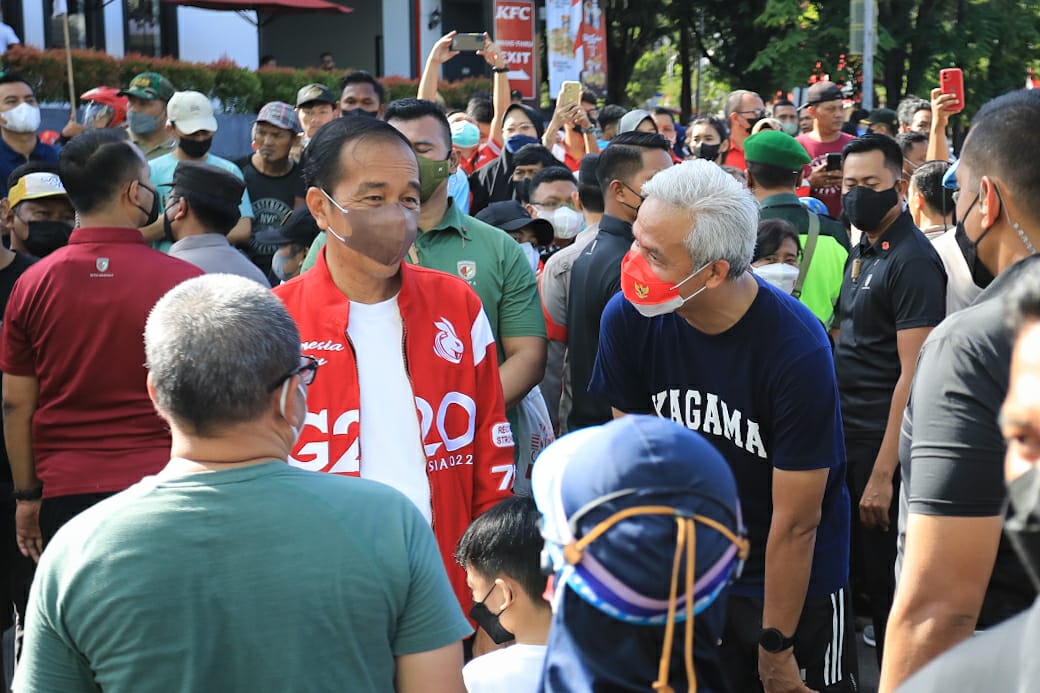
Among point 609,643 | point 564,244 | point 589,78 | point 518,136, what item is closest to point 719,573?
point 609,643

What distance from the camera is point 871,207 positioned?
5555 mm

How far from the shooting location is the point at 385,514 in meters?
2.36

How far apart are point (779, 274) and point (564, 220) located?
6.70ft

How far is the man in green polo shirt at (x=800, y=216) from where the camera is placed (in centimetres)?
610

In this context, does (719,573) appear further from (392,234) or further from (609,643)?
(392,234)

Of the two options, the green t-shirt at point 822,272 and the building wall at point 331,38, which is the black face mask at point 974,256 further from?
the building wall at point 331,38

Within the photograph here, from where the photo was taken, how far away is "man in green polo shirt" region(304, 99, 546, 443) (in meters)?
4.56

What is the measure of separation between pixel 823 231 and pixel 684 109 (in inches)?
957

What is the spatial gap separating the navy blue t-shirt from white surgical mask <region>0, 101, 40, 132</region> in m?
6.06

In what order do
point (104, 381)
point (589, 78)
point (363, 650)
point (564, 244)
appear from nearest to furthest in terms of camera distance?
1. point (363, 650)
2. point (104, 381)
3. point (564, 244)
4. point (589, 78)

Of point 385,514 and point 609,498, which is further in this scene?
point 385,514

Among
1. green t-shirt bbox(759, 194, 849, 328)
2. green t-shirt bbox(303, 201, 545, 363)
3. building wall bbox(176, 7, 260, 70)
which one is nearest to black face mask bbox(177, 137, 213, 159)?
green t-shirt bbox(303, 201, 545, 363)

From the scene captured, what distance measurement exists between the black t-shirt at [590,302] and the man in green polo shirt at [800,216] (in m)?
1.28

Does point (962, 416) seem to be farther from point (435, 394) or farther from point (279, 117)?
point (279, 117)
